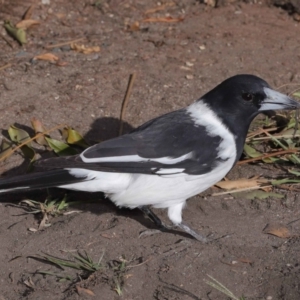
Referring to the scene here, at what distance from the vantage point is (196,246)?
13.7 ft

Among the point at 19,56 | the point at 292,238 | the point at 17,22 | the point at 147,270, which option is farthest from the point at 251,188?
the point at 17,22

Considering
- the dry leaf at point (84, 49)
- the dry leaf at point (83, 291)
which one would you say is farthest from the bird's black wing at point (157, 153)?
the dry leaf at point (84, 49)

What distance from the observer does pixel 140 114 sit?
530 cm

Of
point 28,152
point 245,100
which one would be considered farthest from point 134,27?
point 245,100

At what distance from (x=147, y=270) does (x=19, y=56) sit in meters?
2.48

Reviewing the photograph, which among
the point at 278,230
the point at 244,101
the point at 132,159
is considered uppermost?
the point at 244,101

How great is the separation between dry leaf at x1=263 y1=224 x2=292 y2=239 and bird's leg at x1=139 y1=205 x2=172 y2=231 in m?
0.57

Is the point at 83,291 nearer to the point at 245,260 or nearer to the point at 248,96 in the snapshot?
the point at 245,260

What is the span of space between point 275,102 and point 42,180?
134 centimetres

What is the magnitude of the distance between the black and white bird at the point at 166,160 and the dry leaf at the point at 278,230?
39cm

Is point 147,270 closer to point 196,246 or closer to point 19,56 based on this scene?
point 196,246

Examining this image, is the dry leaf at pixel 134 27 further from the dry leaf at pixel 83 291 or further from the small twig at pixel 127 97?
the dry leaf at pixel 83 291

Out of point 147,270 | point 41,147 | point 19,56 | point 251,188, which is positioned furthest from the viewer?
point 19,56

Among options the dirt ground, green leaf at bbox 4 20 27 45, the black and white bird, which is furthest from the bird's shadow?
green leaf at bbox 4 20 27 45
